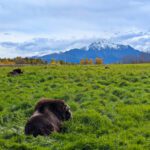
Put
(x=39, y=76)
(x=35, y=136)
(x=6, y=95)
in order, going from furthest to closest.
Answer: (x=39, y=76) → (x=6, y=95) → (x=35, y=136)

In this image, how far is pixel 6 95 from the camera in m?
20.5

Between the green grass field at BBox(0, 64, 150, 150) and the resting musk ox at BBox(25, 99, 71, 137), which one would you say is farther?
the resting musk ox at BBox(25, 99, 71, 137)

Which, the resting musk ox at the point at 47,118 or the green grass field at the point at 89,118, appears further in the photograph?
the resting musk ox at the point at 47,118

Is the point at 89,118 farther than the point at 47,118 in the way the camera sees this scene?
Yes

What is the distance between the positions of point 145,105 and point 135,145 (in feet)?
18.3

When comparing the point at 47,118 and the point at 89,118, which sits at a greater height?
the point at 47,118

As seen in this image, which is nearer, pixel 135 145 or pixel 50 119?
pixel 135 145

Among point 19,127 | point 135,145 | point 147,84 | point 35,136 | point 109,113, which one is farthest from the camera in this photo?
point 147,84

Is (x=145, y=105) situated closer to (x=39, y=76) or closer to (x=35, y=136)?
(x=35, y=136)

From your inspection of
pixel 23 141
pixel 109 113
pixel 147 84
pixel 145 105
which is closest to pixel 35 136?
pixel 23 141

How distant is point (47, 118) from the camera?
12.7 m

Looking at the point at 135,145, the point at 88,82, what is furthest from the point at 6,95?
the point at 135,145

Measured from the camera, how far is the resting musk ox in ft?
40.2

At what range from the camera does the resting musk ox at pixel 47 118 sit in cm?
1227
